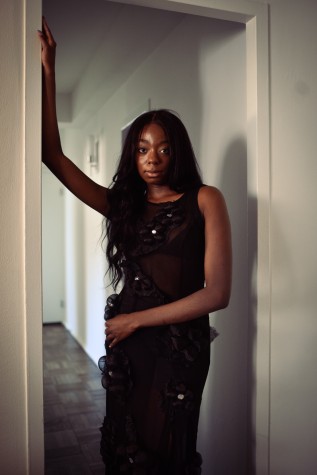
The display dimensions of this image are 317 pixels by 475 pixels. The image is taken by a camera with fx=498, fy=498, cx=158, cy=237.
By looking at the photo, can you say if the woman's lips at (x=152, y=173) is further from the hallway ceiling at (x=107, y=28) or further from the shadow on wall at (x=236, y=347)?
the hallway ceiling at (x=107, y=28)

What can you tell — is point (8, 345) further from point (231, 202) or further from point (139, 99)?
point (139, 99)

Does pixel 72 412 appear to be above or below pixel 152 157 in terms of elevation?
below

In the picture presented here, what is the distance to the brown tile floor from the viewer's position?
253 cm

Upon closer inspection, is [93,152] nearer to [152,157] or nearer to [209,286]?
[152,157]

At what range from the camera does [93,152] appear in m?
4.48

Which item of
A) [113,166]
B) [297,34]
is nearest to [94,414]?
[113,166]

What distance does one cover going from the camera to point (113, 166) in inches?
150

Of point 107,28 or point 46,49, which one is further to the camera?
point 107,28

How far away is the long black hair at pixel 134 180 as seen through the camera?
4.90 ft

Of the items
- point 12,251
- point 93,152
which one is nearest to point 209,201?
point 12,251

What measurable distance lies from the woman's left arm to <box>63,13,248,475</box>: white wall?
14.1 inches

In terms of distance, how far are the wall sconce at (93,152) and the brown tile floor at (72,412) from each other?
5.81ft

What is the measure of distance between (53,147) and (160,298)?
0.55 meters

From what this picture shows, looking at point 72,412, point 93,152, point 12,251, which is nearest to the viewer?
point 12,251
